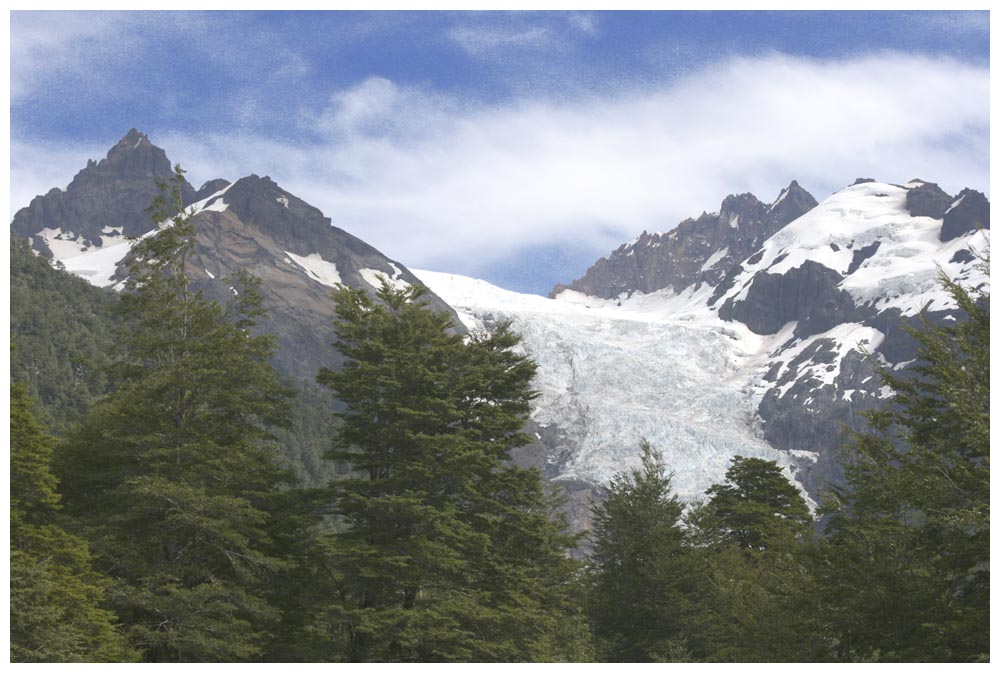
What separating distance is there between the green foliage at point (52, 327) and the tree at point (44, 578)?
93994 millimetres

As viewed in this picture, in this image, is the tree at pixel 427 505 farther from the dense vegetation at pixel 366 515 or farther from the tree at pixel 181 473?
the tree at pixel 181 473

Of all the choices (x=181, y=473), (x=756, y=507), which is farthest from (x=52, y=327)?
(x=181, y=473)

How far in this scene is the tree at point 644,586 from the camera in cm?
4434

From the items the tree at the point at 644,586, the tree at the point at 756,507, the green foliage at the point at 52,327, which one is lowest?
the tree at the point at 644,586

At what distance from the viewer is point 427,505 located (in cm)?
2950

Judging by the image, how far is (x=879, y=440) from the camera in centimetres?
2280

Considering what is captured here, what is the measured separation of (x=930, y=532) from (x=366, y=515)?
1602 centimetres

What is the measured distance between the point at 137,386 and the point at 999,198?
21.7 meters

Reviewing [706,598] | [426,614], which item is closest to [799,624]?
[426,614]

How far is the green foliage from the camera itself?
134 meters

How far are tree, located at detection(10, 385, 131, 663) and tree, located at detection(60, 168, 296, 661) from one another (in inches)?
53.9

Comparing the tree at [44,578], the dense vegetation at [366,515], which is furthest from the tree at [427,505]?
the tree at [44,578]

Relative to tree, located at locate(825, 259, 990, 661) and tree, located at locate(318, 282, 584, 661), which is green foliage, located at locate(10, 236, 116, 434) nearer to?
tree, located at locate(318, 282, 584, 661)

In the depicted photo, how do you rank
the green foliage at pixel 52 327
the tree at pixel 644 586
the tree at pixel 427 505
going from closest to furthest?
the tree at pixel 427 505, the tree at pixel 644 586, the green foliage at pixel 52 327
